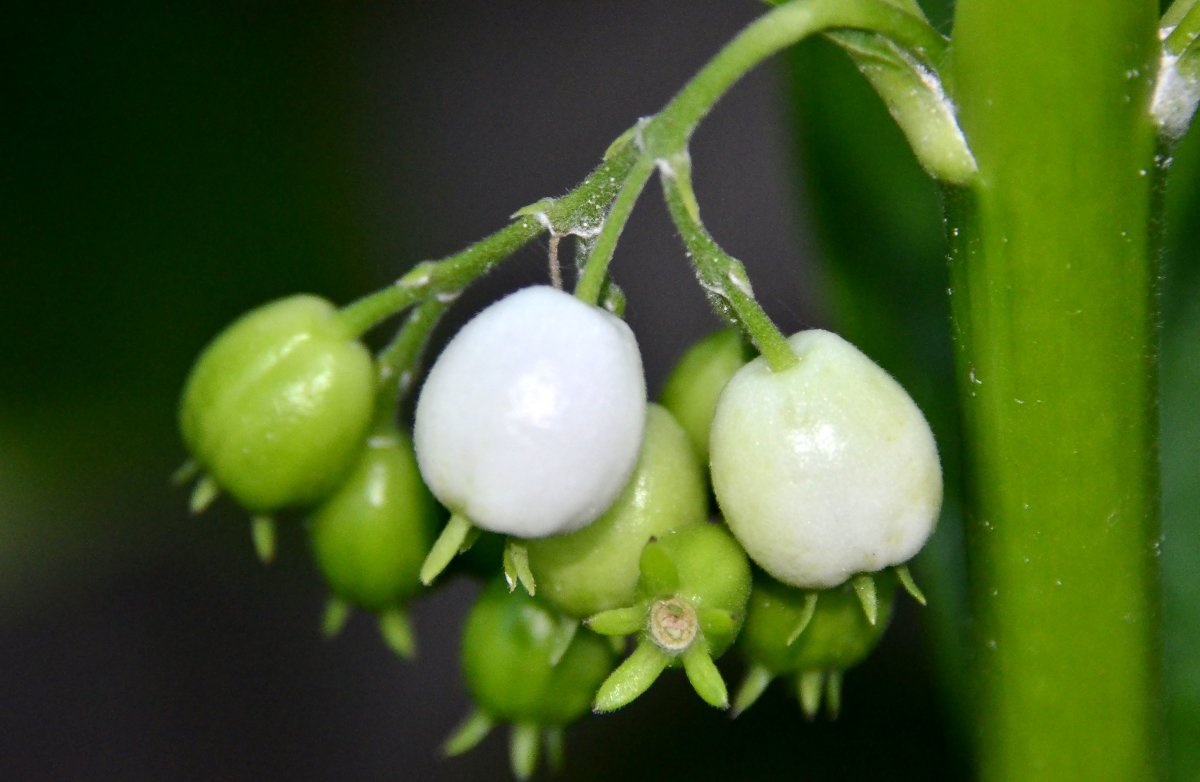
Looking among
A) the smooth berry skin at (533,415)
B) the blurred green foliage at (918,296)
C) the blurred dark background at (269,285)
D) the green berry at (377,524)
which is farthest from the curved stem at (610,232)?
the blurred dark background at (269,285)

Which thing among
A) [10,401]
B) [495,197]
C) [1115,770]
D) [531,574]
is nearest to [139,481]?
[10,401]

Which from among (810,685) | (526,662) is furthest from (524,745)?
(810,685)

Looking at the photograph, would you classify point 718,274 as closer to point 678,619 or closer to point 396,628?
point 678,619

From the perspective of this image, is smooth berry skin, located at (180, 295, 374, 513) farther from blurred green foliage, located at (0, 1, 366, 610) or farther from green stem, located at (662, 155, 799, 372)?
blurred green foliage, located at (0, 1, 366, 610)

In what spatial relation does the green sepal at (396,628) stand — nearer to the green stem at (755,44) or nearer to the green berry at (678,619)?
the green berry at (678,619)

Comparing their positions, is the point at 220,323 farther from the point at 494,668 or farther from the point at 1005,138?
the point at 1005,138

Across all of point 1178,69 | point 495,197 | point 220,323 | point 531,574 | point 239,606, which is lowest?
point 239,606
